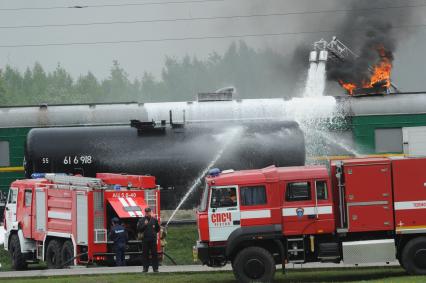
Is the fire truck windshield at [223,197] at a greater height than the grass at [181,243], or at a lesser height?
greater

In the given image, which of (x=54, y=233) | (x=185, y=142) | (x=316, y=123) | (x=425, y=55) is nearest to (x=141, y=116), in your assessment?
(x=185, y=142)

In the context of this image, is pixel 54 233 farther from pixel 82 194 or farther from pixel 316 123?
pixel 316 123

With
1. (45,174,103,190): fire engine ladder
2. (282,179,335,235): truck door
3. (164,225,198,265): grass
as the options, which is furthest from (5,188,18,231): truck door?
(282,179,335,235): truck door

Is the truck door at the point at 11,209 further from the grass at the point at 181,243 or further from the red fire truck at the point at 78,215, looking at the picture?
the grass at the point at 181,243

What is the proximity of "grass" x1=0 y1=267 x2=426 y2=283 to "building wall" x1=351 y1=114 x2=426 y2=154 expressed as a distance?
30.9 feet

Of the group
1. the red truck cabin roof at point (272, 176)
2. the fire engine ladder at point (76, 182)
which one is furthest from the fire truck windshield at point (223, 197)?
the fire engine ladder at point (76, 182)

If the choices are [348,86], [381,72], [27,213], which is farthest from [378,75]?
[27,213]

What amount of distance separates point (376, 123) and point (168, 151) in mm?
7145

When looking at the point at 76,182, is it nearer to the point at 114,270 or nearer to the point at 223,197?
the point at 114,270

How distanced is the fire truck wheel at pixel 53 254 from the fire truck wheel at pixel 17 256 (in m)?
1.50

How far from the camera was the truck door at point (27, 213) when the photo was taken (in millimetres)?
27177

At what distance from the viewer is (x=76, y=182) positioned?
25.1 meters

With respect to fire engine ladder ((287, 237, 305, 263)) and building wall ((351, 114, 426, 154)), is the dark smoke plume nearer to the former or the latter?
building wall ((351, 114, 426, 154))

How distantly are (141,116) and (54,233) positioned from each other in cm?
806
